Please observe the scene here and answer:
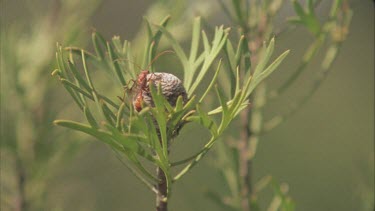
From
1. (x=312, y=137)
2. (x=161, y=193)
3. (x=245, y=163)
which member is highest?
(x=161, y=193)

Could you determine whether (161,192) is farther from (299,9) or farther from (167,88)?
(299,9)

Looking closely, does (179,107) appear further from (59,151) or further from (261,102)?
(59,151)

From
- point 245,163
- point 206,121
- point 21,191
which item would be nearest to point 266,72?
point 206,121

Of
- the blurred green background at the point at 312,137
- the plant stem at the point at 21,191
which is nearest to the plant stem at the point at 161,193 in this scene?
the plant stem at the point at 21,191

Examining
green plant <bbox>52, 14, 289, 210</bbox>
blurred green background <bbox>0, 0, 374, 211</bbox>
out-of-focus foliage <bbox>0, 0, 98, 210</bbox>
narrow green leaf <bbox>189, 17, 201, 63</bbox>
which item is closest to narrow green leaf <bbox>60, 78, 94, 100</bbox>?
green plant <bbox>52, 14, 289, 210</bbox>

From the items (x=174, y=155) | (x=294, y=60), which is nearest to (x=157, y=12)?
(x=174, y=155)

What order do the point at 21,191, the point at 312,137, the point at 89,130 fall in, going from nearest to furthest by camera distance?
the point at 89,130 < the point at 21,191 < the point at 312,137
